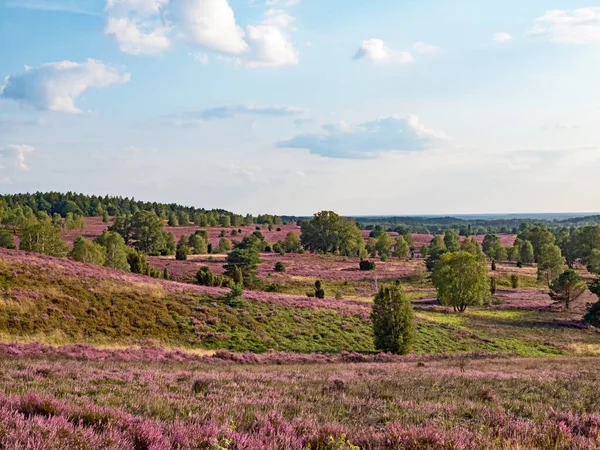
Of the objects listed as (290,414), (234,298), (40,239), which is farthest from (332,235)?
(290,414)

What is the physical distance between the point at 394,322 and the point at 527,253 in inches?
3907

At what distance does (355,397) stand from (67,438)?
24.2 ft

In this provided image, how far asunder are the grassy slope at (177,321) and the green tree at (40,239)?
116 feet

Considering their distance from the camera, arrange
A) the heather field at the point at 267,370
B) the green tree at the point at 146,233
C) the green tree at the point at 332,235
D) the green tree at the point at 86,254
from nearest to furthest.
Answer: the heather field at the point at 267,370, the green tree at the point at 86,254, the green tree at the point at 146,233, the green tree at the point at 332,235

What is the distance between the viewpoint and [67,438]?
4.06 m

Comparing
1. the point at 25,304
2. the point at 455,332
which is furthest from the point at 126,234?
the point at 455,332

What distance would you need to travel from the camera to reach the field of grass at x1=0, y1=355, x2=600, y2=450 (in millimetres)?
4629

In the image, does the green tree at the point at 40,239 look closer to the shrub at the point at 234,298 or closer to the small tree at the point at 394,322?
the shrub at the point at 234,298

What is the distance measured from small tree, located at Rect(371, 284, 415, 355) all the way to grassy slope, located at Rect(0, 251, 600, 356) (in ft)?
8.65

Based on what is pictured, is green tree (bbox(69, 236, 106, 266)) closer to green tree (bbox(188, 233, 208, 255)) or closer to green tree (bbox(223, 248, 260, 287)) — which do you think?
green tree (bbox(223, 248, 260, 287))

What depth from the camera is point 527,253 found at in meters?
113

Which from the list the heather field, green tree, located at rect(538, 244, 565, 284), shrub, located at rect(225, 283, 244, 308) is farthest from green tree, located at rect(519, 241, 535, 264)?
shrub, located at rect(225, 283, 244, 308)

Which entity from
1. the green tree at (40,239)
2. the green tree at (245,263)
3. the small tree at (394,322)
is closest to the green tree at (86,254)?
the green tree at (40,239)

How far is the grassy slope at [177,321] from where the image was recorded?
27.7m
